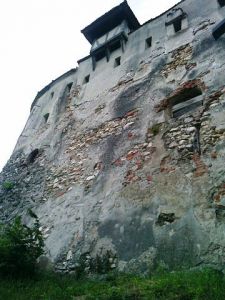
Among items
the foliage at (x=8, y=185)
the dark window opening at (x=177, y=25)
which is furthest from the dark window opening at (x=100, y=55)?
the foliage at (x=8, y=185)

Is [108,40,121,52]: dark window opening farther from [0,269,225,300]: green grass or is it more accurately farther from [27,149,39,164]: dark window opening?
[0,269,225,300]: green grass

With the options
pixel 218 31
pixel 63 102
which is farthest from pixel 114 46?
pixel 218 31

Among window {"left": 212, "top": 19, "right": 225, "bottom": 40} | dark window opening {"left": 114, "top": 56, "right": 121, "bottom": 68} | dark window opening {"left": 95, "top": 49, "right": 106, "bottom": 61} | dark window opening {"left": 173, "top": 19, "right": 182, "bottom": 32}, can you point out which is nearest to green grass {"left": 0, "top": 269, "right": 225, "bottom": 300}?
window {"left": 212, "top": 19, "right": 225, "bottom": 40}

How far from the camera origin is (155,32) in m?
12.0

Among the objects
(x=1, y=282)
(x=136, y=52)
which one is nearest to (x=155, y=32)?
(x=136, y=52)

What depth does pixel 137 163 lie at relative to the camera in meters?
8.14

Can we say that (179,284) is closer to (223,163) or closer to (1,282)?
(223,163)

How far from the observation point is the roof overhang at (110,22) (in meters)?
14.6

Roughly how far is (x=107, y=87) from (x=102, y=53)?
275 centimetres

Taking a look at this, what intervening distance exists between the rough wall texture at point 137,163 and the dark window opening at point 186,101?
0.05m

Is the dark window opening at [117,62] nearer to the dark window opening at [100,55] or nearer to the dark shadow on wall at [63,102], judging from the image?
the dark window opening at [100,55]

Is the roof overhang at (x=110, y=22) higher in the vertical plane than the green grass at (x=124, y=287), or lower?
higher

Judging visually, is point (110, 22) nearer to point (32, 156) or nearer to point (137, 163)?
point (32, 156)

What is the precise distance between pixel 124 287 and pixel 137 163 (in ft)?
11.6
